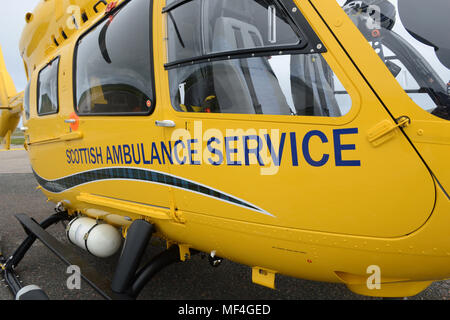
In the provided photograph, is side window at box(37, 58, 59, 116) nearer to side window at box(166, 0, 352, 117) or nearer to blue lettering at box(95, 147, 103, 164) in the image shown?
blue lettering at box(95, 147, 103, 164)

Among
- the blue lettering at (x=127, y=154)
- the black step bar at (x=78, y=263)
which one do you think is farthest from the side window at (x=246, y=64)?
the black step bar at (x=78, y=263)

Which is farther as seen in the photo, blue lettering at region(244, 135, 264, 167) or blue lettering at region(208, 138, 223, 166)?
blue lettering at region(208, 138, 223, 166)

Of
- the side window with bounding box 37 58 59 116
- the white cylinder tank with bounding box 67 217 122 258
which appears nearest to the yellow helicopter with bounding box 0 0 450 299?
the white cylinder tank with bounding box 67 217 122 258

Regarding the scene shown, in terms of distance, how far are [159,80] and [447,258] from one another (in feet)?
5.56

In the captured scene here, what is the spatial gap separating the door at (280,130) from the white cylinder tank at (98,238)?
1017mm

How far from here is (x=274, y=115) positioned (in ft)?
4.83

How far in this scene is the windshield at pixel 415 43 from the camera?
48.9 inches

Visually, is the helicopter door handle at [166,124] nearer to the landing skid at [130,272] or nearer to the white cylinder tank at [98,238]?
the landing skid at [130,272]

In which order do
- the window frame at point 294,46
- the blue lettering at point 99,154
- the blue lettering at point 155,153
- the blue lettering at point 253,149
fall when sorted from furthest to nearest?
the blue lettering at point 99,154 → the blue lettering at point 155,153 → the blue lettering at point 253,149 → the window frame at point 294,46

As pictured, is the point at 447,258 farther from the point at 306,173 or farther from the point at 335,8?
the point at 335,8

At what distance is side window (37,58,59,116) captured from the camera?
2984mm

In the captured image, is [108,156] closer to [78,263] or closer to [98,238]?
[98,238]

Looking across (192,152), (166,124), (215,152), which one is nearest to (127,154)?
(166,124)
